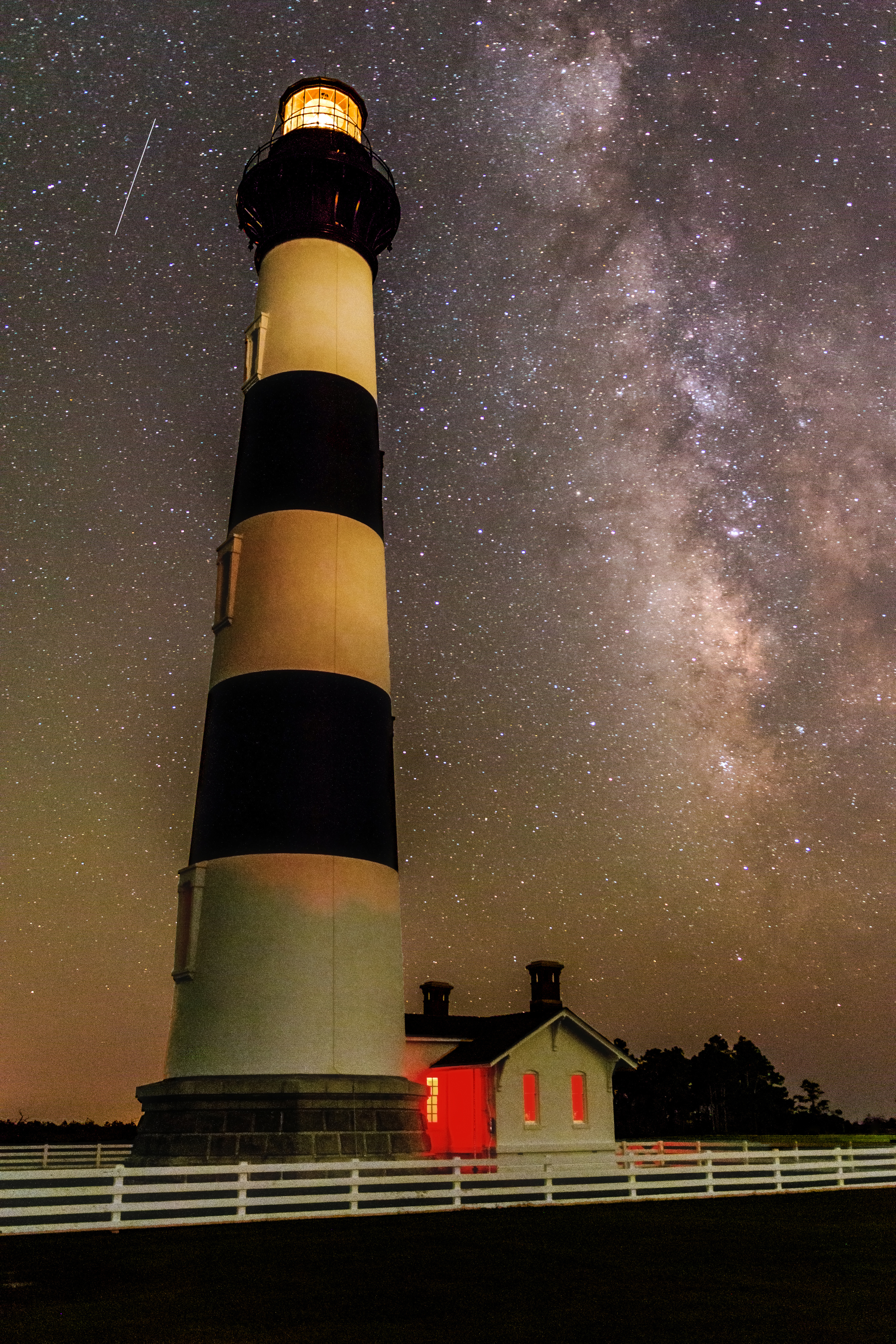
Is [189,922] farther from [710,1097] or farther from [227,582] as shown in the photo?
[710,1097]

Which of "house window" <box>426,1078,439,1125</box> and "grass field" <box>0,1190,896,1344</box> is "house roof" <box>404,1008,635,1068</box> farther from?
"grass field" <box>0,1190,896,1344</box>

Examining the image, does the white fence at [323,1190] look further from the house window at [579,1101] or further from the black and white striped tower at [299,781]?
the house window at [579,1101]

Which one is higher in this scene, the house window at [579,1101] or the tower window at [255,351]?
the tower window at [255,351]

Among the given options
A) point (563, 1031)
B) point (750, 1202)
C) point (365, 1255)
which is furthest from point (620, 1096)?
point (365, 1255)

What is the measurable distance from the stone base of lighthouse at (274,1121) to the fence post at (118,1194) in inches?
113

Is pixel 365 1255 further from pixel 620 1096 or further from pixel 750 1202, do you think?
pixel 620 1096

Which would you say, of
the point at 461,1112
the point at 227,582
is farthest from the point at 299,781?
the point at 461,1112

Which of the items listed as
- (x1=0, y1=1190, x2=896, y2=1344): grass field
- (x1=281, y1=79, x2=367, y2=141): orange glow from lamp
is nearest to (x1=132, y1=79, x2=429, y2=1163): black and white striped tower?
(x1=281, y1=79, x2=367, y2=141): orange glow from lamp

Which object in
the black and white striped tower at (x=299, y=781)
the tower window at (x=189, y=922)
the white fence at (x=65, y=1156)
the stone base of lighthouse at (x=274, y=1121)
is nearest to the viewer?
the stone base of lighthouse at (x=274, y=1121)

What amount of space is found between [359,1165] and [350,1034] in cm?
236

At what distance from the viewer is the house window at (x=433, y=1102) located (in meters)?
25.9

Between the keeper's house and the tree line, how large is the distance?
34.3 metres

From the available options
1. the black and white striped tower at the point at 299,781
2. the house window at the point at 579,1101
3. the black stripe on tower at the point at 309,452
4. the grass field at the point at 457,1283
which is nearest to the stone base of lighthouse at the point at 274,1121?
the black and white striped tower at the point at 299,781

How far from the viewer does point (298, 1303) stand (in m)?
8.99
